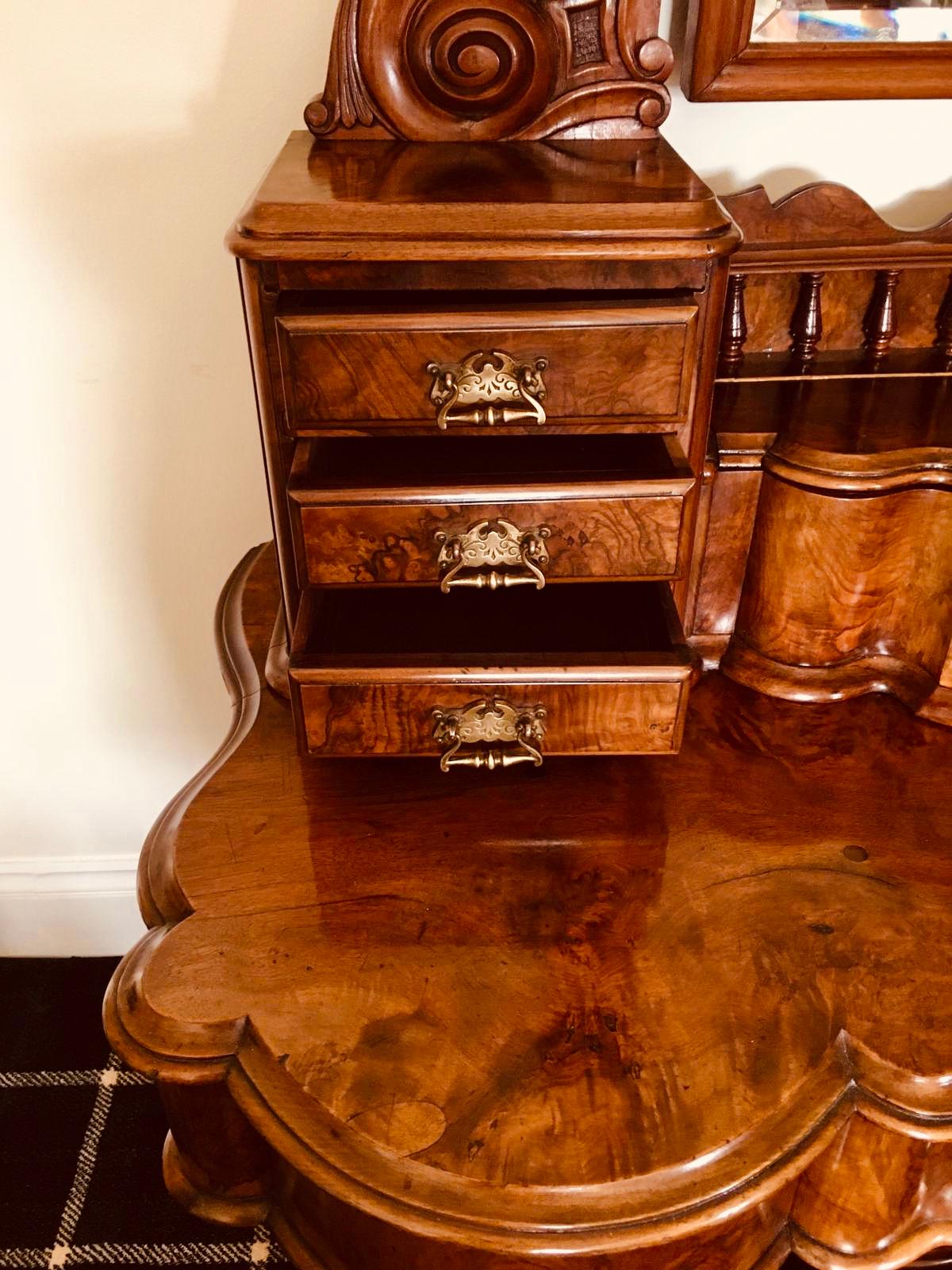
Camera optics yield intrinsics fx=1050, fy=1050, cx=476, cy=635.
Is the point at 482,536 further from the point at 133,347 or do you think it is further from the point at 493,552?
the point at 133,347

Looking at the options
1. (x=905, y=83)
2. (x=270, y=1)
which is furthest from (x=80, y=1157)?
(x=905, y=83)

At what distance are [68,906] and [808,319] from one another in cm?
131

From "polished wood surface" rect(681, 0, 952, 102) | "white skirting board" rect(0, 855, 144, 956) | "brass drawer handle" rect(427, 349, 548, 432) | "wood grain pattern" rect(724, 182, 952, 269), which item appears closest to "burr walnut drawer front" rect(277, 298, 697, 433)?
"brass drawer handle" rect(427, 349, 548, 432)

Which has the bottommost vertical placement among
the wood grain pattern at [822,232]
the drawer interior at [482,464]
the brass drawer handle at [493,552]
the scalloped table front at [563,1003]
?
the scalloped table front at [563,1003]

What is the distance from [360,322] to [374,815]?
352mm

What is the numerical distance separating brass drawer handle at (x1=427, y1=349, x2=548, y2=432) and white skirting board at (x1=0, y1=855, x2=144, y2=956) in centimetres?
109

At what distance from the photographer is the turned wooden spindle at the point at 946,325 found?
96cm

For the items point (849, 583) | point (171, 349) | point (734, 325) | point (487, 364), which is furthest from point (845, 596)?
point (171, 349)

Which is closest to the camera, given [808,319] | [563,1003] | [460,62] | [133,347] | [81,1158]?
[563,1003]

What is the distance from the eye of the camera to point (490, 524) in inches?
28.5

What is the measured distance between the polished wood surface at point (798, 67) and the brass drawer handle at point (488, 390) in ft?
1.43

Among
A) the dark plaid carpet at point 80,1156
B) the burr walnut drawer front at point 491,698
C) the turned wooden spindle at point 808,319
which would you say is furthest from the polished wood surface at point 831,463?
the dark plaid carpet at point 80,1156

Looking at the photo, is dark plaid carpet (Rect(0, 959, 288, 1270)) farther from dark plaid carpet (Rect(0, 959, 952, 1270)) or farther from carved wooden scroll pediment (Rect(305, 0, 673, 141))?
carved wooden scroll pediment (Rect(305, 0, 673, 141))

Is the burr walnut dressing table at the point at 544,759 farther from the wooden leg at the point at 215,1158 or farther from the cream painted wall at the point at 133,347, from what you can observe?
the cream painted wall at the point at 133,347
